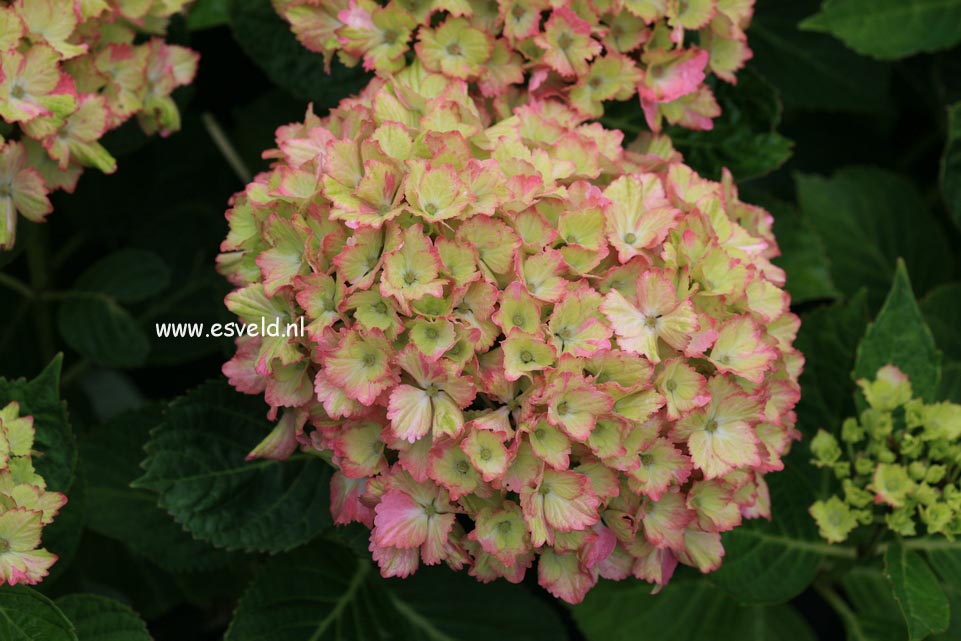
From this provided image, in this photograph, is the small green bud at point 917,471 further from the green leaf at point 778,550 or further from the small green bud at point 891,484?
the green leaf at point 778,550

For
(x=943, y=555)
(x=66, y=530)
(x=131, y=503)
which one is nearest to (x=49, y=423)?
(x=66, y=530)

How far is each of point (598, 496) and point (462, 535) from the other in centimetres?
13

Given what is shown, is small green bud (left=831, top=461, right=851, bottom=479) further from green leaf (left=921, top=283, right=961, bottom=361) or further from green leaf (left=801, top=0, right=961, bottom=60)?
green leaf (left=801, top=0, right=961, bottom=60)

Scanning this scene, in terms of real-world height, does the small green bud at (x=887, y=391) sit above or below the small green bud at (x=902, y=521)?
above

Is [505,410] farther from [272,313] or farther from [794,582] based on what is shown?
[794,582]

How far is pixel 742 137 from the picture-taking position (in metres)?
1.26

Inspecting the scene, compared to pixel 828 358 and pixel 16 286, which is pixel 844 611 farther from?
pixel 16 286

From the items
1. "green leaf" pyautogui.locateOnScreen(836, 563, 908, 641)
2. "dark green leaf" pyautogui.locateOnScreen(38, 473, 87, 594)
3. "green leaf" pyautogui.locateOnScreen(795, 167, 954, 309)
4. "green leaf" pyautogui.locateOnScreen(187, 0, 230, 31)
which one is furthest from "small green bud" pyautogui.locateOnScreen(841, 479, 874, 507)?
"green leaf" pyautogui.locateOnScreen(187, 0, 230, 31)

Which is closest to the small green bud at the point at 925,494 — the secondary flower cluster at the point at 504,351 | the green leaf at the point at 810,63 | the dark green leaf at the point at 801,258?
the secondary flower cluster at the point at 504,351

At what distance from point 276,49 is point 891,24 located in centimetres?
81

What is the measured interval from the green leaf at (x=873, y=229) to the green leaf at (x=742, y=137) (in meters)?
0.36

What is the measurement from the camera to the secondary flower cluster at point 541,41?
3.55ft

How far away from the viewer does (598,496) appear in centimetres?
89

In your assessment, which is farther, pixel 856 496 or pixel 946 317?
pixel 946 317
